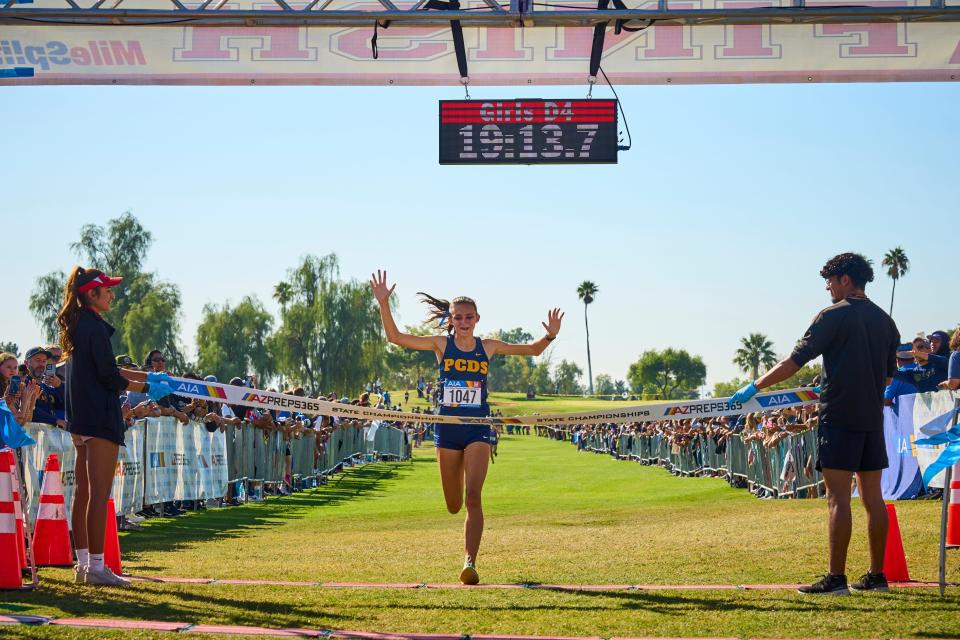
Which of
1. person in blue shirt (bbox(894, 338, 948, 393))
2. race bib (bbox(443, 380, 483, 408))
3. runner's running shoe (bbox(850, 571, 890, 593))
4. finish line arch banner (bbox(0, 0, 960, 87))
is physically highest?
finish line arch banner (bbox(0, 0, 960, 87))

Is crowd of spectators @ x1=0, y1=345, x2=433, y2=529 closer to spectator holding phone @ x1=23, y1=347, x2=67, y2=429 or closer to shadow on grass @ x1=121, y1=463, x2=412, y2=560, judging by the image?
spectator holding phone @ x1=23, y1=347, x2=67, y2=429

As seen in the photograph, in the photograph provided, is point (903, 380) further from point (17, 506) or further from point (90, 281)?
point (17, 506)

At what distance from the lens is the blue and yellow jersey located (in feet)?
29.9

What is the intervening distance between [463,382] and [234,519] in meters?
9.00

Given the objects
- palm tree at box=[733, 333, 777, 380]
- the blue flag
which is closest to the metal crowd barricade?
the blue flag

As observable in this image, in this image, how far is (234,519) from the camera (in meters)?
17.1

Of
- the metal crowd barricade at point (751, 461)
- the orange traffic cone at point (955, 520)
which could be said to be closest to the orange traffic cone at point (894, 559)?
the orange traffic cone at point (955, 520)

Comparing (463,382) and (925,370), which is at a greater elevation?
(925,370)

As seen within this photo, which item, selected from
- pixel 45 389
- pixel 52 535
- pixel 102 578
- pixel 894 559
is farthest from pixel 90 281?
pixel 894 559

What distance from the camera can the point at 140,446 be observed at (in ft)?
50.4

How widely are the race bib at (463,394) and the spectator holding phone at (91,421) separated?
8.24 ft

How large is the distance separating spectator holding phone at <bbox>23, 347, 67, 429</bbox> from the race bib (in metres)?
5.00

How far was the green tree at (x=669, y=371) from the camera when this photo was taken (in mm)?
187750

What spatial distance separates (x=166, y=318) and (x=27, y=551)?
69.4m
